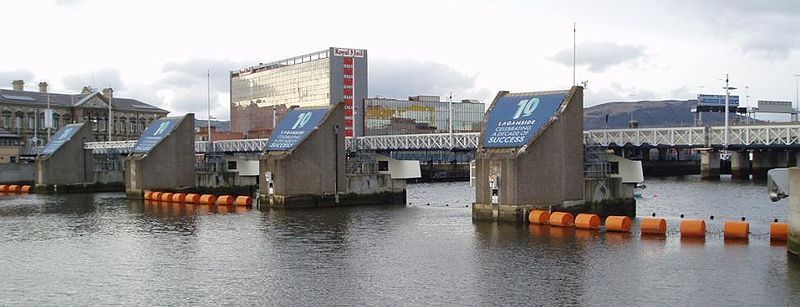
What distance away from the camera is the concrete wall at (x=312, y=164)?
65688 mm

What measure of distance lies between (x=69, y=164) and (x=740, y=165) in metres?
107

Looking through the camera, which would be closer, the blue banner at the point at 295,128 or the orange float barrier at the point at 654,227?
the orange float barrier at the point at 654,227

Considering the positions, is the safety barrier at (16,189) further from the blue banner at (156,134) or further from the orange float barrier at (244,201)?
the orange float barrier at (244,201)

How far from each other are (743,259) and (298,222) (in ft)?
94.4

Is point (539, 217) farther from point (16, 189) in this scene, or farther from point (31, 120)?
point (31, 120)

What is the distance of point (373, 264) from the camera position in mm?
35250

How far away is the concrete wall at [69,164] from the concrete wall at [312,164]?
4493 centimetres

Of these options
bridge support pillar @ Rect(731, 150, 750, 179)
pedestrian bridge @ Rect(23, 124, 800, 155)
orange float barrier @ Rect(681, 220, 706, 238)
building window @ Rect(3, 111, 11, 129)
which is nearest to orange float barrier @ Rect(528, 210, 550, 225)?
orange float barrier @ Rect(681, 220, 706, 238)

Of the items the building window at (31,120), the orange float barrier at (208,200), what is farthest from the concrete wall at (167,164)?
the building window at (31,120)

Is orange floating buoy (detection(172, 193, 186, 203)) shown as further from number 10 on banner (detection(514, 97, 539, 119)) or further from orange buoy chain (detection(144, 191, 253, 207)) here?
number 10 on banner (detection(514, 97, 539, 119))

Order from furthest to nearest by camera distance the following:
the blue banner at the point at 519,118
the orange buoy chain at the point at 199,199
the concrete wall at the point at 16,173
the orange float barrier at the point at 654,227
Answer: the concrete wall at the point at 16,173
the orange buoy chain at the point at 199,199
the blue banner at the point at 519,118
the orange float barrier at the point at 654,227

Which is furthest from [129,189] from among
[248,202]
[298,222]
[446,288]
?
[446,288]

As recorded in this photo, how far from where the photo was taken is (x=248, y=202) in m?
69.9

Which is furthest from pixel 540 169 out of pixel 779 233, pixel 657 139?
pixel 657 139
